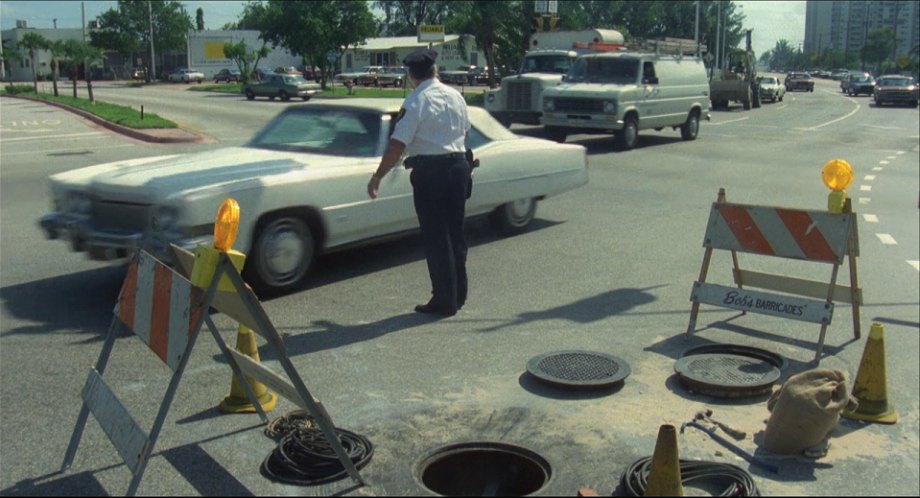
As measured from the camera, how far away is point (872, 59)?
121438 millimetres

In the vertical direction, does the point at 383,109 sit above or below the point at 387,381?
above

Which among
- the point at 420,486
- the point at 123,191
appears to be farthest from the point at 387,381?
the point at 123,191

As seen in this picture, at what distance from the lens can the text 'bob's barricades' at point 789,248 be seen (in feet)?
19.2

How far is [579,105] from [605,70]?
1.39 m

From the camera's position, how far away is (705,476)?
12.9 feet

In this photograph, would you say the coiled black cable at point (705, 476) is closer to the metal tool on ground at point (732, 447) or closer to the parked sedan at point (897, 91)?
the metal tool on ground at point (732, 447)

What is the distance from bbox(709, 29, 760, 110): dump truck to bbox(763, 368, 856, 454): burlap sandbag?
1330 inches

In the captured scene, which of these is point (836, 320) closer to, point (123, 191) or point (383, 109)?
point (383, 109)

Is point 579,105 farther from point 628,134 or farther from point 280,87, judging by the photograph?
point 280,87

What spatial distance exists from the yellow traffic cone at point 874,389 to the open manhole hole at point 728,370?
1.75 ft

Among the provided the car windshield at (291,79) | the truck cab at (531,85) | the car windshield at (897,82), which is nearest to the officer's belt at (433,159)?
the truck cab at (531,85)

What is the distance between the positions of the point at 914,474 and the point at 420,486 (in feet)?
7.29

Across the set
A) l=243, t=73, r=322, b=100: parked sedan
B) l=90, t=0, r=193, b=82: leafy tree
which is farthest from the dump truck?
l=90, t=0, r=193, b=82: leafy tree

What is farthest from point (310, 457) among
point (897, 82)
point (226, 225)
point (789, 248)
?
point (897, 82)
